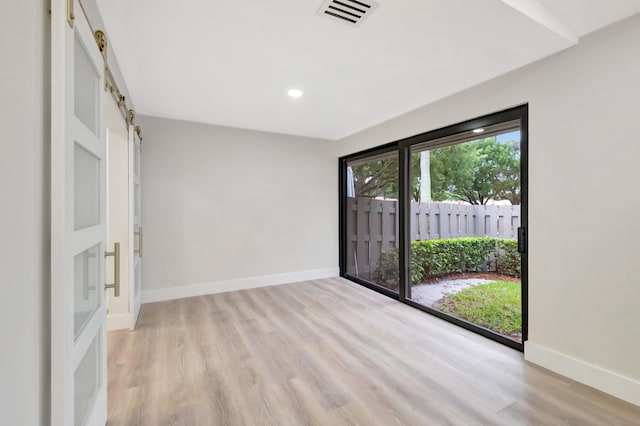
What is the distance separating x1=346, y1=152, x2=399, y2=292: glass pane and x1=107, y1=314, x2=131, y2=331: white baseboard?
3106 mm

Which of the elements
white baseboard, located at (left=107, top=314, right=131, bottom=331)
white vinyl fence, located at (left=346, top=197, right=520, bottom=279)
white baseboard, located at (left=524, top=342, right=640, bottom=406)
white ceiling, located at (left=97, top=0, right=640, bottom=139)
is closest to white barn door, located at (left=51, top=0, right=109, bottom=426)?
white ceiling, located at (left=97, top=0, right=640, bottom=139)

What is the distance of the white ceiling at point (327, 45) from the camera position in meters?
1.70

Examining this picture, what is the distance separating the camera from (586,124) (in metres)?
1.98

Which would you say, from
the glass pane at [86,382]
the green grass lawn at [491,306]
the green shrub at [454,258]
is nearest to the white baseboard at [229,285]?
the green shrub at [454,258]

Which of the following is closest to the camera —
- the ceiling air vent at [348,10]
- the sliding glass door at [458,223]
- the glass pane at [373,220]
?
the ceiling air vent at [348,10]

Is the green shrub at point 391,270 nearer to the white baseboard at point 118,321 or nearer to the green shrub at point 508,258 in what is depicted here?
the green shrub at point 508,258

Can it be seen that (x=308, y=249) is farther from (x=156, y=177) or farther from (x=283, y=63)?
(x=283, y=63)

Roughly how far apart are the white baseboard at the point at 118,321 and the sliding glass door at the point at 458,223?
9.89ft

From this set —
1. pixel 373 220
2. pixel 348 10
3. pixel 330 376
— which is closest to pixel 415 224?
pixel 373 220

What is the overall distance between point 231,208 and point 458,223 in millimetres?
Result: 3010

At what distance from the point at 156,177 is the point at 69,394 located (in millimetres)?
3177

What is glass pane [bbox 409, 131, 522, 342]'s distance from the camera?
2.65 metres

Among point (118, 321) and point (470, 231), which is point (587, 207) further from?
point (118, 321)

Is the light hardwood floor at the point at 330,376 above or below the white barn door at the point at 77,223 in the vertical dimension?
below
